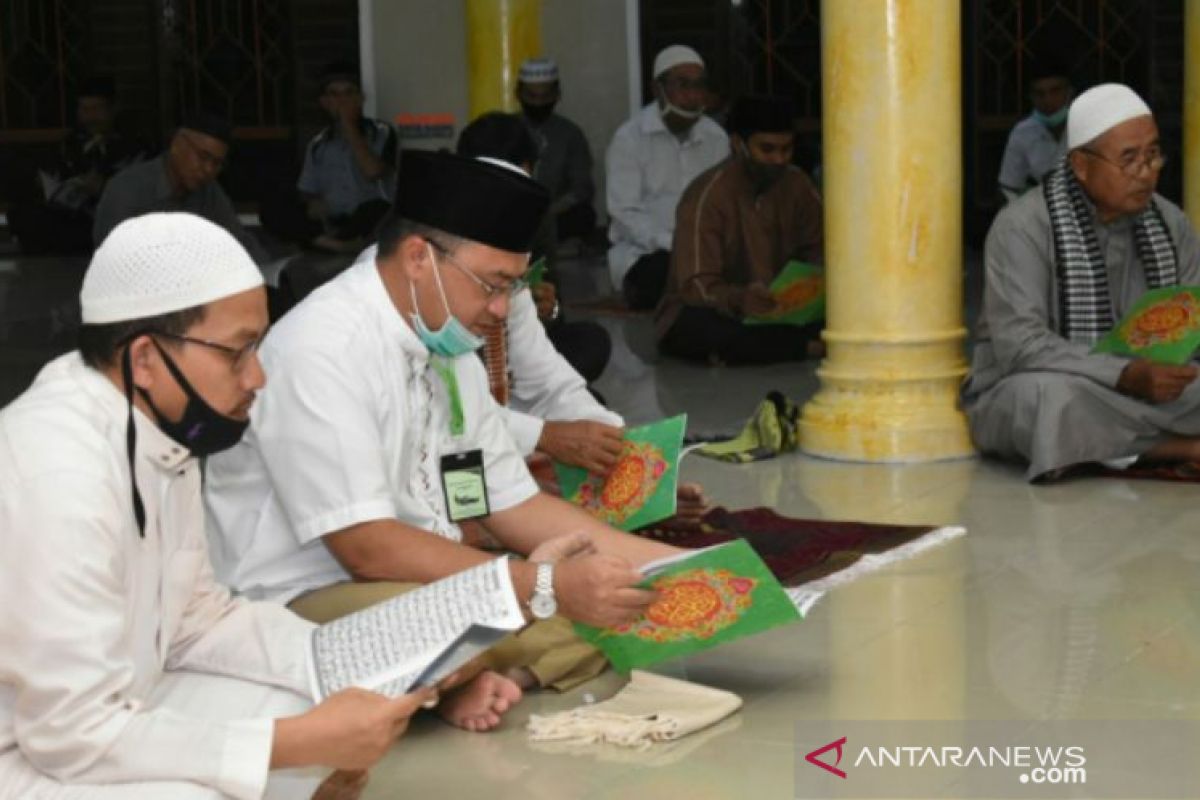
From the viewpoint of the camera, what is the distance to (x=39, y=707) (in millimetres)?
2627

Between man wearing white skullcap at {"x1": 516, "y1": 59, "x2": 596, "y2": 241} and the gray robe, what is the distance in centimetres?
564

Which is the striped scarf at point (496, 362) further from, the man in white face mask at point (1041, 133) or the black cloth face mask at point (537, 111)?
the black cloth face mask at point (537, 111)

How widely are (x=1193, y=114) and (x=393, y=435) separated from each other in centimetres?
541

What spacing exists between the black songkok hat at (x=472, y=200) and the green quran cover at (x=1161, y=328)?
2583mm

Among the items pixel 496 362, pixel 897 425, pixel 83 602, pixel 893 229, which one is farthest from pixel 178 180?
pixel 83 602

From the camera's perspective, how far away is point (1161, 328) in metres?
6.04

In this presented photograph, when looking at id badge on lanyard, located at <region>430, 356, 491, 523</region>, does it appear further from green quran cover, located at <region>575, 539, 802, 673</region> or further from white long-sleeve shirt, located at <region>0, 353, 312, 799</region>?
white long-sleeve shirt, located at <region>0, 353, 312, 799</region>

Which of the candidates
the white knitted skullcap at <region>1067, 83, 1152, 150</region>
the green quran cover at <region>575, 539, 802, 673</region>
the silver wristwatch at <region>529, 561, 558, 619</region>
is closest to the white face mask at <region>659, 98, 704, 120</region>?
the white knitted skullcap at <region>1067, 83, 1152, 150</region>

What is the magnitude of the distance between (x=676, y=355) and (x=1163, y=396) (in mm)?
3094

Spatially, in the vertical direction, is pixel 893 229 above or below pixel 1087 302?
above

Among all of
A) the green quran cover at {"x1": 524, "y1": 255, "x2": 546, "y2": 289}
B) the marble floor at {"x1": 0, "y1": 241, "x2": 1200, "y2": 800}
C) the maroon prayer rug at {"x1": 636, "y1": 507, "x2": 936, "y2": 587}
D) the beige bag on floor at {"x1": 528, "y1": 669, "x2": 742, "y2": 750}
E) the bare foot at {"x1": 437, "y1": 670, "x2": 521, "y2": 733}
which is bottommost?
the marble floor at {"x1": 0, "y1": 241, "x2": 1200, "y2": 800}

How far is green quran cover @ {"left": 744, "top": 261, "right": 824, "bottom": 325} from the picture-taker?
8336mm

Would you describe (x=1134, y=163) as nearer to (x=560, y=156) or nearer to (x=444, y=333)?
(x=444, y=333)

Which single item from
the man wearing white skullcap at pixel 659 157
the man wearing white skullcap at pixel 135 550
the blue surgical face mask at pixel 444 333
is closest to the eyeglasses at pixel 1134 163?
the blue surgical face mask at pixel 444 333
